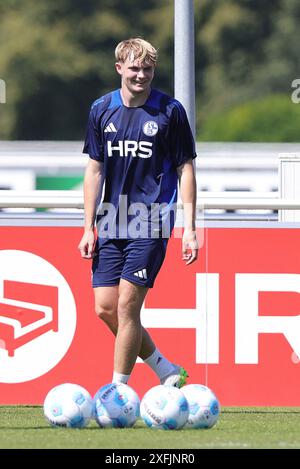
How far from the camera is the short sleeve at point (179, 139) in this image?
955 centimetres

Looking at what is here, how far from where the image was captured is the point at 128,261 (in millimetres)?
9484

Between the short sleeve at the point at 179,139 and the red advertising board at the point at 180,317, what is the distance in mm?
1368

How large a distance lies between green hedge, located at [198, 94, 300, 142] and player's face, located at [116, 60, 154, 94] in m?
31.3

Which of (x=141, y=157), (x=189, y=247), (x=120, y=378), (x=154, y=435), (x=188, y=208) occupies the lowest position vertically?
(x=154, y=435)

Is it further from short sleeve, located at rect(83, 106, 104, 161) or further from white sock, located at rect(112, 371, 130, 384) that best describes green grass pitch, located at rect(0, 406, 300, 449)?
short sleeve, located at rect(83, 106, 104, 161)

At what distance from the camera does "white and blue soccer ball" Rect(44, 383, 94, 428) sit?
352 inches

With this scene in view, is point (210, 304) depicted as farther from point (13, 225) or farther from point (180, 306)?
point (13, 225)

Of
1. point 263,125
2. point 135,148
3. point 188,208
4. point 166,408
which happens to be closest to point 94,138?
point 135,148

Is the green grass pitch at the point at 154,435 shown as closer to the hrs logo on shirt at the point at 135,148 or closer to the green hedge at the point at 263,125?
the hrs logo on shirt at the point at 135,148

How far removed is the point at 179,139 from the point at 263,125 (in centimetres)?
3151

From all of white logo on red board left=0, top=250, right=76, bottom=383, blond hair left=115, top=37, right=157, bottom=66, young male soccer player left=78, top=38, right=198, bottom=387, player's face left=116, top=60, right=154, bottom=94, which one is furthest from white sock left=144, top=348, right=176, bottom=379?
blond hair left=115, top=37, right=157, bottom=66

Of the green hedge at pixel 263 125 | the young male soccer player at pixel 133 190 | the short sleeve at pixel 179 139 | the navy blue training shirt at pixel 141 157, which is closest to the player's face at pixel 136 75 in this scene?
the young male soccer player at pixel 133 190

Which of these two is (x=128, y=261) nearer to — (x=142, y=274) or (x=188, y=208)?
(x=142, y=274)
